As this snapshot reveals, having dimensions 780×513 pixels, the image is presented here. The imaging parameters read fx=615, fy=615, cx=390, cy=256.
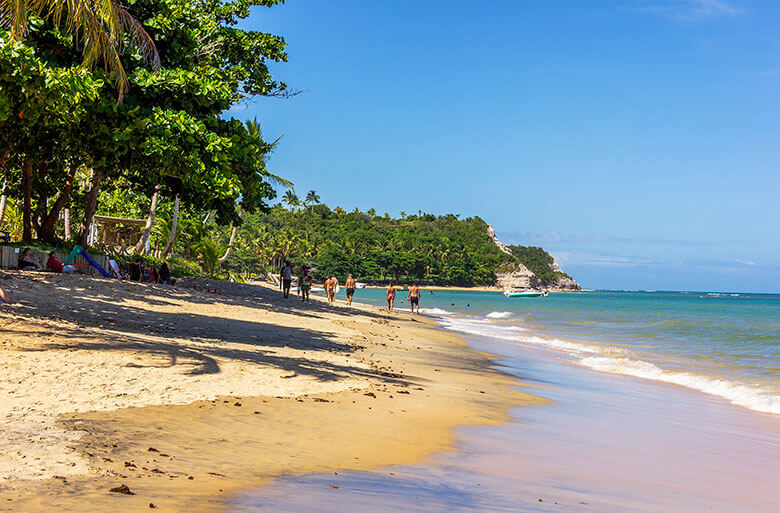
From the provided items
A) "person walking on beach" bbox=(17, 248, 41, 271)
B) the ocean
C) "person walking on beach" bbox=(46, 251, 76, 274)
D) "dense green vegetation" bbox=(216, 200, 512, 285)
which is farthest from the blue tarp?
"dense green vegetation" bbox=(216, 200, 512, 285)

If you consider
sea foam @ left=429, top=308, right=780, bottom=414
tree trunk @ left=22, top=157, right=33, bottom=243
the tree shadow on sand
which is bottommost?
→ sea foam @ left=429, top=308, right=780, bottom=414

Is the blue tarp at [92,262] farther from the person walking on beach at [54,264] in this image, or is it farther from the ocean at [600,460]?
the ocean at [600,460]

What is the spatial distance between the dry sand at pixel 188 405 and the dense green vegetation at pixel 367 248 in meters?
97.6

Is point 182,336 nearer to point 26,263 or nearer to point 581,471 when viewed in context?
point 581,471

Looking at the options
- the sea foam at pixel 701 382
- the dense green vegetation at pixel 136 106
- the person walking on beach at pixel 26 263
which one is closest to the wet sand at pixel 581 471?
the sea foam at pixel 701 382

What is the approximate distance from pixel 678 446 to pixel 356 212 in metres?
174

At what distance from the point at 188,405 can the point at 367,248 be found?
133069 mm

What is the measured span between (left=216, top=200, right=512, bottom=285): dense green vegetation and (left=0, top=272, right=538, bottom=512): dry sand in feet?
320

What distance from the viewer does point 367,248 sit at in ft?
456

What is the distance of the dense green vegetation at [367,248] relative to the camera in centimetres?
11431

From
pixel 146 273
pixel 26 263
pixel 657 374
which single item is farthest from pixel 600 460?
pixel 146 273

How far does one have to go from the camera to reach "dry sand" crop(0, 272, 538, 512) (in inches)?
152

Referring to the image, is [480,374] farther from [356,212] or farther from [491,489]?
[356,212]

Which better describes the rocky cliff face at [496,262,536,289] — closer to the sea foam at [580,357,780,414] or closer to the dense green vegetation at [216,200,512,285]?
the dense green vegetation at [216,200,512,285]
